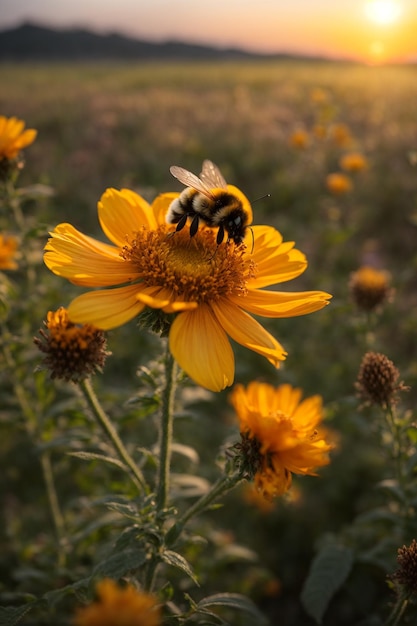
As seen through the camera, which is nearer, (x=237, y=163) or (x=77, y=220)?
(x=77, y=220)

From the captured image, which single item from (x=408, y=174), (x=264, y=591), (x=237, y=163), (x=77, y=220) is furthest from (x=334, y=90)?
(x=264, y=591)

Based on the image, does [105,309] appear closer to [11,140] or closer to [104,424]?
[104,424]

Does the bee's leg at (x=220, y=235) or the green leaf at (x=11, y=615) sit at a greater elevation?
the bee's leg at (x=220, y=235)

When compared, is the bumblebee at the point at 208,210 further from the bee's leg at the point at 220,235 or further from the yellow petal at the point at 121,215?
the yellow petal at the point at 121,215

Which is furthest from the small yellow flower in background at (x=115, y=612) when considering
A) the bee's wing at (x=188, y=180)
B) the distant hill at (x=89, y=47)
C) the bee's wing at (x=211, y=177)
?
the distant hill at (x=89, y=47)

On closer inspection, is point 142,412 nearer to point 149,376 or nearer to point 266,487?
point 149,376

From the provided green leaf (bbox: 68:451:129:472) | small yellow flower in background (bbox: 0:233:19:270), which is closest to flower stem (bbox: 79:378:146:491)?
green leaf (bbox: 68:451:129:472)
